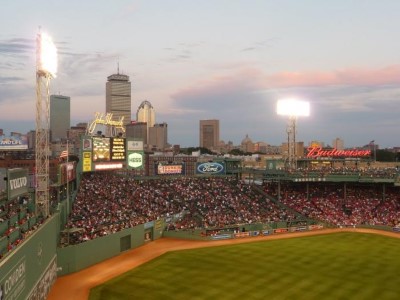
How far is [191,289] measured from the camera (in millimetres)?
27891

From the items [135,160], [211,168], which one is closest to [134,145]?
[135,160]

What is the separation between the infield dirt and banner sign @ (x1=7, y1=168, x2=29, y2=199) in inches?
288

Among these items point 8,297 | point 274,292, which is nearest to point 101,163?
point 274,292

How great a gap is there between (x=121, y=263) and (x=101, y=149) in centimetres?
1753

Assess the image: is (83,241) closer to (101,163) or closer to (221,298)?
(221,298)

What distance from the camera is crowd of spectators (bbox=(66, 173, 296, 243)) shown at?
40469 mm

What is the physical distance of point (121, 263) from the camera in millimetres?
34875

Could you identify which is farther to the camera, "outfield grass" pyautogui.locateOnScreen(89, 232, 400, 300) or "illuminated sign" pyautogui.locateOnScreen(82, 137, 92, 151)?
"illuminated sign" pyautogui.locateOnScreen(82, 137, 92, 151)

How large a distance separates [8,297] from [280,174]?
47.2 meters

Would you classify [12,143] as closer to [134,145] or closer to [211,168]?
[134,145]

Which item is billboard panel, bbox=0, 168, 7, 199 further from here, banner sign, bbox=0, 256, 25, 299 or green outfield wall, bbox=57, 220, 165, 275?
green outfield wall, bbox=57, 220, 165, 275

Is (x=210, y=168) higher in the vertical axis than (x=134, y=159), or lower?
lower

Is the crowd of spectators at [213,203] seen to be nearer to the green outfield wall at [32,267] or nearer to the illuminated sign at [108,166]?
the illuminated sign at [108,166]

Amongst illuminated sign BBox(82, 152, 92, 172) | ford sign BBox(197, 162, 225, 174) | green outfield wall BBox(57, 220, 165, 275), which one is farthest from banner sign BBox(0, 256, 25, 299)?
ford sign BBox(197, 162, 225, 174)
